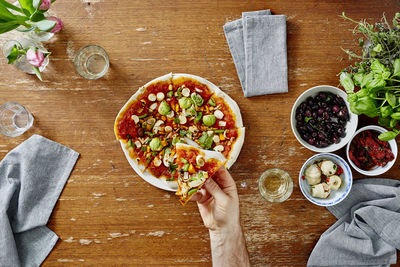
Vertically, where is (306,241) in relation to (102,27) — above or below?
below

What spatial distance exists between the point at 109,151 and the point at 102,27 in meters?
0.82

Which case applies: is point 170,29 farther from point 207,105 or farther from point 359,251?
point 359,251

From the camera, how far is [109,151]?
6.49ft

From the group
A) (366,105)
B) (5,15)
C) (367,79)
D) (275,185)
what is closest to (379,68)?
(367,79)

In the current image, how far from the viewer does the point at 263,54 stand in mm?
1914

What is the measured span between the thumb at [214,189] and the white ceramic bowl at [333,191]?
496mm

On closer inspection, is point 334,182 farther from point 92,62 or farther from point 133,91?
point 92,62

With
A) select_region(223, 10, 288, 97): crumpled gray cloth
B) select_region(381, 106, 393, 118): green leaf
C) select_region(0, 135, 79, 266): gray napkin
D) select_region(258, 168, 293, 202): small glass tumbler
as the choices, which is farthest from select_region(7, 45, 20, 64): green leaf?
select_region(381, 106, 393, 118): green leaf

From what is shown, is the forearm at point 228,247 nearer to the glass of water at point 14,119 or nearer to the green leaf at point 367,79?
the green leaf at point 367,79

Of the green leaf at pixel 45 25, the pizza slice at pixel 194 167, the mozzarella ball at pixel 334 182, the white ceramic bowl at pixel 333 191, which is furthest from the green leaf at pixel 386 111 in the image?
the green leaf at pixel 45 25

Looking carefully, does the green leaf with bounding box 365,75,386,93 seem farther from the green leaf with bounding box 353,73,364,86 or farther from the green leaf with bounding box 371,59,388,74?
the green leaf with bounding box 353,73,364,86

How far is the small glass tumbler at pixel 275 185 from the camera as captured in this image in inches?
75.0

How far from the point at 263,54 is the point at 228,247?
4.03 ft

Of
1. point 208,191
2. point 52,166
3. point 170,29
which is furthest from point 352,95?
point 52,166
